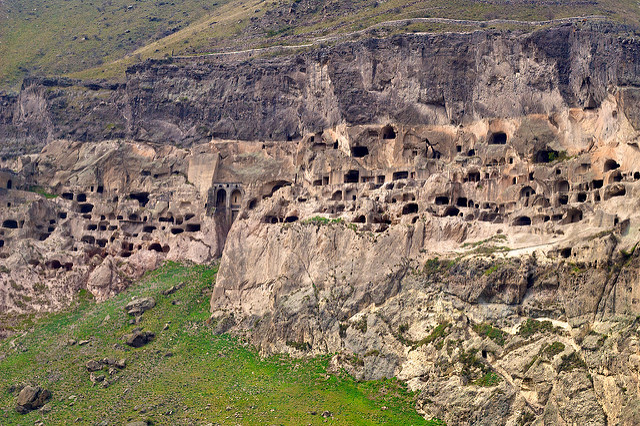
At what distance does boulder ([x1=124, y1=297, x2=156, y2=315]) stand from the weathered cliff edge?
230 inches

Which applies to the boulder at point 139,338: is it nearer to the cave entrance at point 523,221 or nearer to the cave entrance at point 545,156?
the cave entrance at point 523,221

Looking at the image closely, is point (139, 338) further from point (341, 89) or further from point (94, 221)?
point (341, 89)

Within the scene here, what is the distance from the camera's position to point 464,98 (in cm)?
7781

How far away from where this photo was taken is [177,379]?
61.7 m

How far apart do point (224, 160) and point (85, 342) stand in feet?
78.8

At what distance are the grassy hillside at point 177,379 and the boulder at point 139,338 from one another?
54 centimetres

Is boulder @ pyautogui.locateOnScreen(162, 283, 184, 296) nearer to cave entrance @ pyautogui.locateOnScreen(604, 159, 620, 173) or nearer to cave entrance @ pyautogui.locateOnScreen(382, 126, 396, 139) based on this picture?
cave entrance @ pyautogui.locateOnScreen(382, 126, 396, 139)

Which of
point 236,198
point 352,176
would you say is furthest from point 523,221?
point 236,198

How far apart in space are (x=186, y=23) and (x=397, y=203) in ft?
261

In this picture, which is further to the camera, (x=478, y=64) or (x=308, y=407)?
(x=478, y=64)

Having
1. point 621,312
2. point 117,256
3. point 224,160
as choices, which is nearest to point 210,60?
point 224,160

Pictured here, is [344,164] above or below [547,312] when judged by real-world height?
above

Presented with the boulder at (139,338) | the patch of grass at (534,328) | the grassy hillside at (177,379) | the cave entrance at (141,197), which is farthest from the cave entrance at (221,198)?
the patch of grass at (534,328)

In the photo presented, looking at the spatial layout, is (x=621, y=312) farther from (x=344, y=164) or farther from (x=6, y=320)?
(x=6, y=320)
